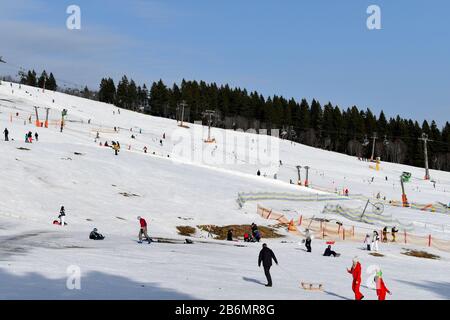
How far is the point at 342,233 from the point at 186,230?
1138 cm

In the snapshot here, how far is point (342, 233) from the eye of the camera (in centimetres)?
3662

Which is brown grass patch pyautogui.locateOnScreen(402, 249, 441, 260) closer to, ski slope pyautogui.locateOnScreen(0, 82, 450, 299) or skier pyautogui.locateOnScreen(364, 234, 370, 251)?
ski slope pyautogui.locateOnScreen(0, 82, 450, 299)

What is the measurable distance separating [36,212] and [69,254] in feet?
42.1

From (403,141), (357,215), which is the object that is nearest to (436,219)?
(357,215)

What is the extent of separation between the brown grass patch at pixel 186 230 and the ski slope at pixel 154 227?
0.49 metres

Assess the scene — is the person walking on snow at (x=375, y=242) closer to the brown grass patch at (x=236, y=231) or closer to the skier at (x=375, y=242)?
the skier at (x=375, y=242)

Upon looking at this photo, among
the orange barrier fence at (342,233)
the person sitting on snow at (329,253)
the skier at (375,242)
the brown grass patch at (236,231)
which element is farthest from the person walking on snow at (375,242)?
the brown grass patch at (236,231)

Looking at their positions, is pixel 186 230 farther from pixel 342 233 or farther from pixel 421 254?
pixel 421 254

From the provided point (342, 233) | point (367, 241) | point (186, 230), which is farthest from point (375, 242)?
point (186, 230)

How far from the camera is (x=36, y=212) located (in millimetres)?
31422

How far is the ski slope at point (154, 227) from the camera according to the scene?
51.3 ft

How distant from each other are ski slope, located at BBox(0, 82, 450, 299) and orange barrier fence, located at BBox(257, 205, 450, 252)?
71.9 inches

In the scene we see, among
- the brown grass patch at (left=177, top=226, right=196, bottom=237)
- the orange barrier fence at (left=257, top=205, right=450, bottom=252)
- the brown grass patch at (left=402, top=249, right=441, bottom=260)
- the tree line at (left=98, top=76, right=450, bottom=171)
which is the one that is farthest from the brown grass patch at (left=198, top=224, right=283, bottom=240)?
the tree line at (left=98, top=76, right=450, bottom=171)
